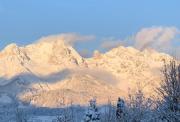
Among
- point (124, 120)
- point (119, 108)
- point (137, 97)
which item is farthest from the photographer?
point (119, 108)

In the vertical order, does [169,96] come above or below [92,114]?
below

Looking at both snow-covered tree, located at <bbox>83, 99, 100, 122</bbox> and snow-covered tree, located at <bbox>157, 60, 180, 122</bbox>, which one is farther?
snow-covered tree, located at <bbox>83, 99, 100, 122</bbox>

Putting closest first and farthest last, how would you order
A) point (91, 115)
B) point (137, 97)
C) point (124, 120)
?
point (91, 115), point (124, 120), point (137, 97)

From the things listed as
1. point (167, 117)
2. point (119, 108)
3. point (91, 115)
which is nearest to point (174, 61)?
point (167, 117)

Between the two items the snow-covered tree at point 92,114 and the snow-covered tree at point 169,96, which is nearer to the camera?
the snow-covered tree at point 169,96

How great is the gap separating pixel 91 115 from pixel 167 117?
1015 centimetres

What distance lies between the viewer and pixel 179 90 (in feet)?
95.4

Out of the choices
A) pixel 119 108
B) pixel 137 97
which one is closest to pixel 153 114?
pixel 137 97

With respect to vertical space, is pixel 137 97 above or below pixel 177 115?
above

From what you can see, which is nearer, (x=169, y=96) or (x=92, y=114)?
(x=169, y=96)

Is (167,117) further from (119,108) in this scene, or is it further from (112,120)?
(119,108)

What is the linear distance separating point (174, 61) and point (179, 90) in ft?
8.59

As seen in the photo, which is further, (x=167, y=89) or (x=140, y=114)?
(x=140, y=114)

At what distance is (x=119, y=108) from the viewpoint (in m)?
49.5
